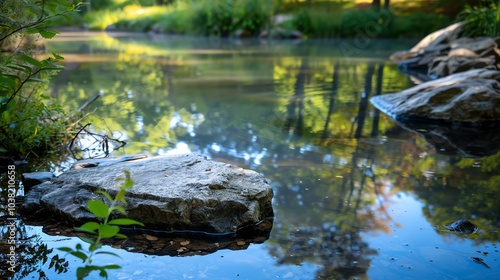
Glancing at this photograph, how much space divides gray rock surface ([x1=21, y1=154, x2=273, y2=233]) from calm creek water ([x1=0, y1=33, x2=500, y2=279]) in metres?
0.20

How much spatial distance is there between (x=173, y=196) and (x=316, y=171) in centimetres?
150

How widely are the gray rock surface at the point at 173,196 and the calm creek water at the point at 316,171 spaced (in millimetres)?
202

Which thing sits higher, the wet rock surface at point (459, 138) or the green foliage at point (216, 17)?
the wet rock surface at point (459, 138)

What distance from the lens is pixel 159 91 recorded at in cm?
807

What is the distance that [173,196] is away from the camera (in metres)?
3.02

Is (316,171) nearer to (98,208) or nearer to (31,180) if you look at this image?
(31,180)

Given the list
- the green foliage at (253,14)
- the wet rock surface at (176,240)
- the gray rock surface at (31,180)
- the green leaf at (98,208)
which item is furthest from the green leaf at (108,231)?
the green foliage at (253,14)

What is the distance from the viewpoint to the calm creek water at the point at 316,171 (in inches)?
106

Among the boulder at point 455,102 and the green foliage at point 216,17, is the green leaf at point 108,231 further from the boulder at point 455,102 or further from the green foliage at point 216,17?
the green foliage at point 216,17

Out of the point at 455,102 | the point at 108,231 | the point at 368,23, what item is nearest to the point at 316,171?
the point at 455,102

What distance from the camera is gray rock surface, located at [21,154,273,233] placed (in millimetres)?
3004

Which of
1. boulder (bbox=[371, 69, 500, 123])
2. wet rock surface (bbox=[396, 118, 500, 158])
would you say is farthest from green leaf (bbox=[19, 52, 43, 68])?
boulder (bbox=[371, 69, 500, 123])

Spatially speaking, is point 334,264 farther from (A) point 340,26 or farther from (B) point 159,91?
(A) point 340,26

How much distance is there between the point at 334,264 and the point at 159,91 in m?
5.81
